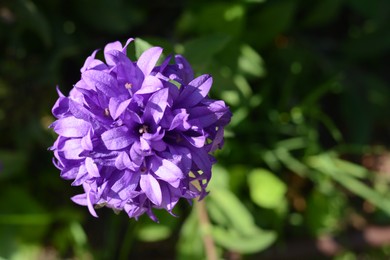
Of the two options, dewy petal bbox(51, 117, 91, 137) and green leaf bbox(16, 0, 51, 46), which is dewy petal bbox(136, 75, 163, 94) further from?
green leaf bbox(16, 0, 51, 46)

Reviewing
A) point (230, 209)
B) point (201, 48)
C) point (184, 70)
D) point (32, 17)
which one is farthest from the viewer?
point (230, 209)

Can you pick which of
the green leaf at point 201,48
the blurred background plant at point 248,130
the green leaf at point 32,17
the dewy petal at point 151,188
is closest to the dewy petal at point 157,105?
the dewy petal at point 151,188

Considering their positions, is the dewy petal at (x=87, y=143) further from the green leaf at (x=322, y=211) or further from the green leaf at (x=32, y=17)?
the green leaf at (x=322, y=211)

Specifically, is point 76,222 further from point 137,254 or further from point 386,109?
point 386,109

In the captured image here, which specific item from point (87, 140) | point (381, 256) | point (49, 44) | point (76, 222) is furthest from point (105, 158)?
point (381, 256)

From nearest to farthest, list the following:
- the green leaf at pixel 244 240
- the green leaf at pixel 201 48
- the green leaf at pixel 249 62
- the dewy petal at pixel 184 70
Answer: the dewy petal at pixel 184 70, the green leaf at pixel 201 48, the green leaf at pixel 244 240, the green leaf at pixel 249 62

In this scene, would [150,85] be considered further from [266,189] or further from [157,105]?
[266,189]

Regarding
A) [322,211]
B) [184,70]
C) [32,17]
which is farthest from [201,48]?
[322,211]
